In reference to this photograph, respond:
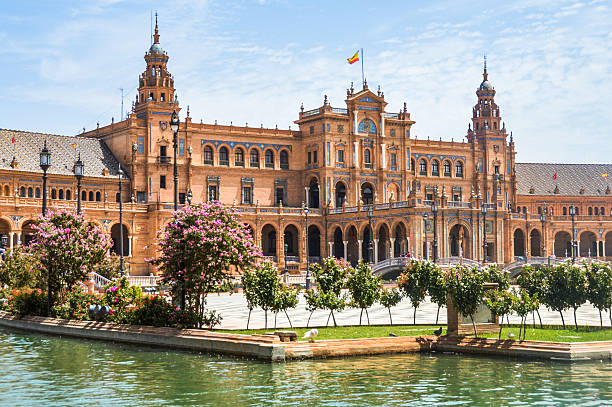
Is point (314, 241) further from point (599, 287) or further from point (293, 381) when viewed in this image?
point (293, 381)

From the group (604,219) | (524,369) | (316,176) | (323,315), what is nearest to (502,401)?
(524,369)

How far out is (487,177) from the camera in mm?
99438

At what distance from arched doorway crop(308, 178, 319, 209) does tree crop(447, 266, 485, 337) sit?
60668 mm

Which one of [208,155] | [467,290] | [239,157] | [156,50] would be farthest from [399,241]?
[467,290]

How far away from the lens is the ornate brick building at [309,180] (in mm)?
76250

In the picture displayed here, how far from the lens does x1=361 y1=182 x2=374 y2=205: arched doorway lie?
89938 mm

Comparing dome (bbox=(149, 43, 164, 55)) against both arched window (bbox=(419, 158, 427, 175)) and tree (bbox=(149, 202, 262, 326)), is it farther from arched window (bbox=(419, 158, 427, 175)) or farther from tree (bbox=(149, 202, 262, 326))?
tree (bbox=(149, 202, 262, 326))

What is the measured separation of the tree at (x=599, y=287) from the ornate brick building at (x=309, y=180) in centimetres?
3843

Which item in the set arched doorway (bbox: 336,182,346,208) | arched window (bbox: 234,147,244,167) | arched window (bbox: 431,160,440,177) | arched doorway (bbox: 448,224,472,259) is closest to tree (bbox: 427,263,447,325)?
arched doorway (bbox: 448,224,472,259)

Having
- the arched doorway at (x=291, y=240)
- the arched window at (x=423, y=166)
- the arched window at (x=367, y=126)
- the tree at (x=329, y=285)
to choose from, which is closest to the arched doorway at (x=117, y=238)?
the arched doorway at (x=291, y=240)

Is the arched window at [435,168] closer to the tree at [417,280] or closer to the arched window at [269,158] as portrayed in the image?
the arched window at [269,158]

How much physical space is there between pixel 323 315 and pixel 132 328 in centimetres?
1134

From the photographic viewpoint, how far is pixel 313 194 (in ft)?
292

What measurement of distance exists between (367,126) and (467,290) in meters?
63.7
